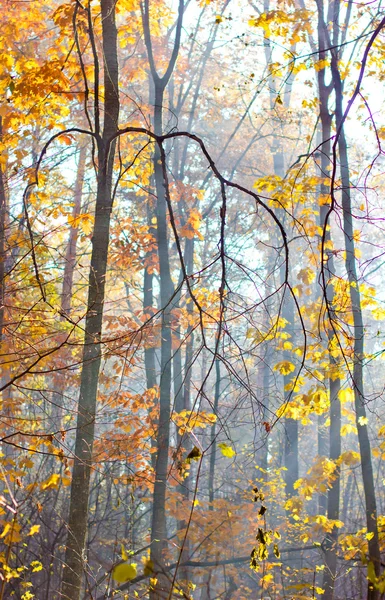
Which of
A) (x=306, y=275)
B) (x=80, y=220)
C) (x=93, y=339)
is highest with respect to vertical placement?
(x=306, y=275)

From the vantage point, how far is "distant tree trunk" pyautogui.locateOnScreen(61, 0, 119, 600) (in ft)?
11.8

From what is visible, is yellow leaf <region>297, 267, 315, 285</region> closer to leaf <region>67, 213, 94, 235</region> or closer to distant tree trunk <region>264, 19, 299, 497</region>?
leaf <region>67, 213, 94, 235</region>

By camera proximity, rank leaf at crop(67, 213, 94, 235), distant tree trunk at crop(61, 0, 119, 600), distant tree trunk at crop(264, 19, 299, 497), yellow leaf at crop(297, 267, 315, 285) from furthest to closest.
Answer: distant tree trunk at crop(264, 19, 299, 497) → yellow leaf at crop(297, 267, 315, 285) → leaf at crop(67, 213, 94, 235) → distant tree trunk at crop(61, 0, 119, 600)

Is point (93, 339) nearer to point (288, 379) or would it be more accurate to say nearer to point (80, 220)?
point (80, 220)

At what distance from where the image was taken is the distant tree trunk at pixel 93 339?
3598 mm

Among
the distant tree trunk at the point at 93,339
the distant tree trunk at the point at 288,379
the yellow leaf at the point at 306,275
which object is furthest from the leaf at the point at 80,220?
the distant tree trunk at the point at 288,379

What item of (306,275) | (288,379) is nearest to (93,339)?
(306,275)

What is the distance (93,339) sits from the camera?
3.67m

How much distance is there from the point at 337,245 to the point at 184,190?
1888 centimetres

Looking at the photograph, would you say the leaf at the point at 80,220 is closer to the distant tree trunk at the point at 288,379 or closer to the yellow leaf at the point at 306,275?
the yellow leaf at the point at 306,275

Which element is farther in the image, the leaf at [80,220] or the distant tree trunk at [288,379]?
the distant tree trunk at [288,379]

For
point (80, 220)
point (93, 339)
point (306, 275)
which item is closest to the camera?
point (93, 339)

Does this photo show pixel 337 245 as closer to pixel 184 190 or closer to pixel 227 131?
pixel 227 131

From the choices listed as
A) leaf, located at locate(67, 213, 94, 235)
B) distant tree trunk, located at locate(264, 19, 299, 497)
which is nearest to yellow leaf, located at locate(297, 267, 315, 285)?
leaf, located at locate(67, 213, 94, 235)
